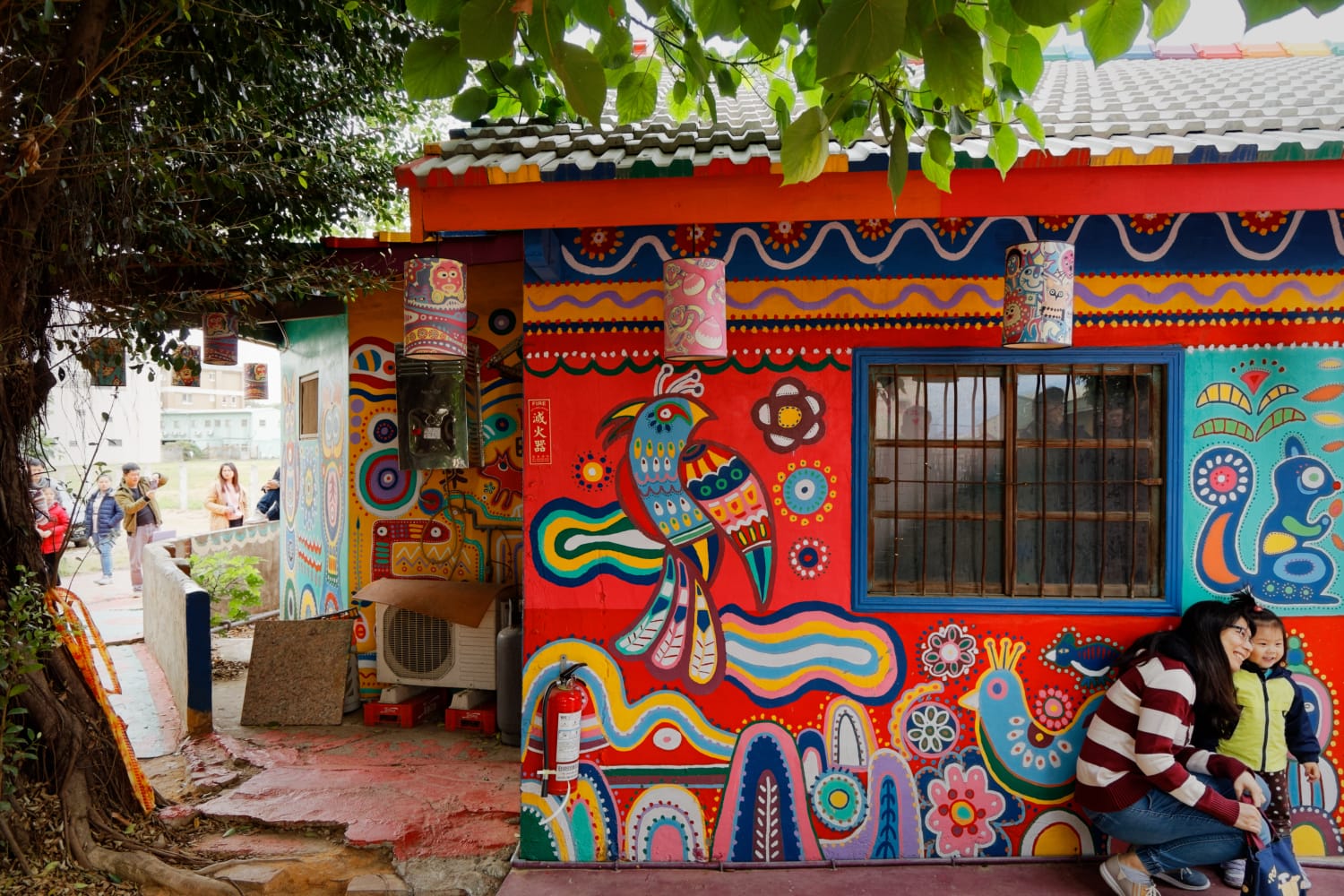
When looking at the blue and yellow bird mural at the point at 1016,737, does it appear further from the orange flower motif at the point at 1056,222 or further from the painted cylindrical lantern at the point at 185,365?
the painted cylindrical lantern at the point at 185,365

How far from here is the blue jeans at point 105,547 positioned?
11297 millimetres

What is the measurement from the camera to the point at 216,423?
31000 millimetres

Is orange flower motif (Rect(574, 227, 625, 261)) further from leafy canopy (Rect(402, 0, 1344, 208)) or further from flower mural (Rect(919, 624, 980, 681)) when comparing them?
flower mural (Rect(919, 624, 980, 681))

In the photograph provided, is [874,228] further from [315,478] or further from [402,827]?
[315,478]

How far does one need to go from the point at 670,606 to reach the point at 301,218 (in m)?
4.01

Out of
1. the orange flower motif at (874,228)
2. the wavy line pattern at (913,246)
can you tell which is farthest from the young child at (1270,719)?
the orange flower motif at (874,228)

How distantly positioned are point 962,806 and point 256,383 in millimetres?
8256

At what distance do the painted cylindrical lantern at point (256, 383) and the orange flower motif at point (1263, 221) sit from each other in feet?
28.8

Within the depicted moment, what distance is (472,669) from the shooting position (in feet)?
19.2

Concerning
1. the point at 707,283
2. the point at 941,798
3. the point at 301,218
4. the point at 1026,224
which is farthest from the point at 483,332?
the point at 941,798

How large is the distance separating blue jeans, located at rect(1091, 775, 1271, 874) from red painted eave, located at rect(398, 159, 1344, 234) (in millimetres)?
2505

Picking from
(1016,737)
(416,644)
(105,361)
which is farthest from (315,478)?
(1016,737)

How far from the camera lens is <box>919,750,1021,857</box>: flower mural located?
13.1 ft

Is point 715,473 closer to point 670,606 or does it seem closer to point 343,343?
point 670,606
